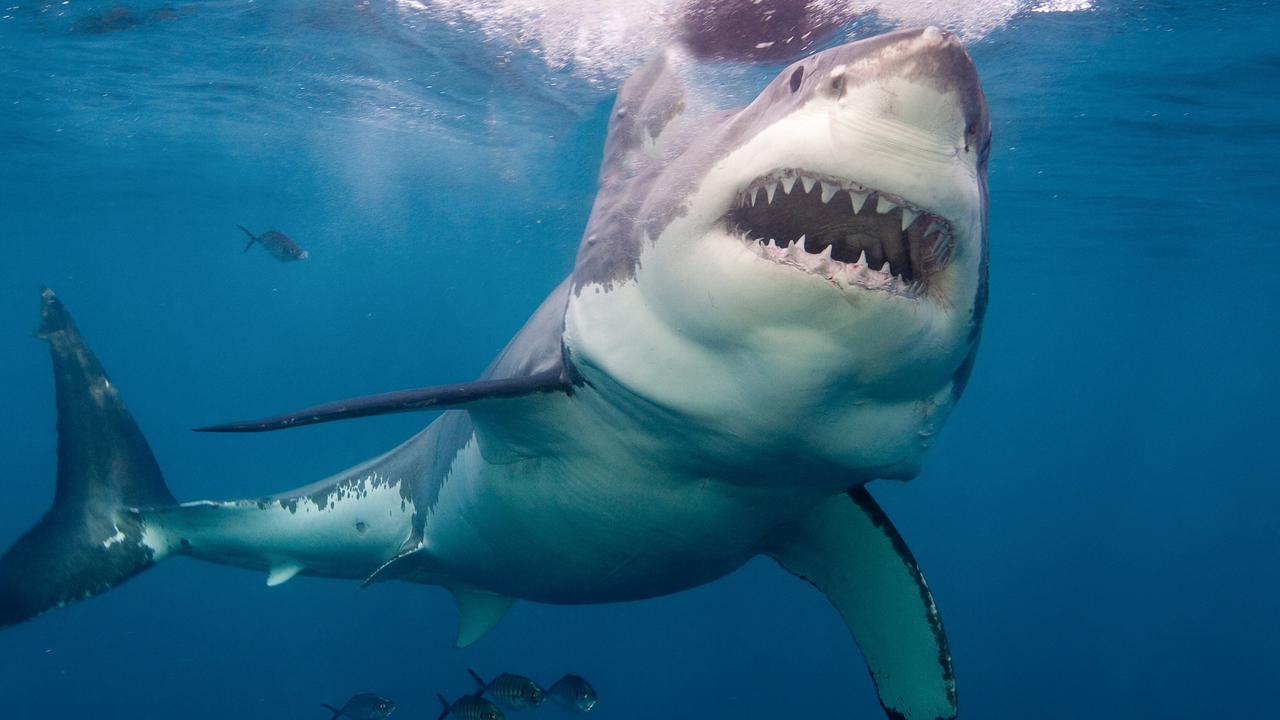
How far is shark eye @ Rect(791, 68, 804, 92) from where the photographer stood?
2.12m

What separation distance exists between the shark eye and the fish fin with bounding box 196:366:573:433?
1443mm

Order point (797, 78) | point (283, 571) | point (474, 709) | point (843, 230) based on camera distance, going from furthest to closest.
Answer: point (474, 709) → point (283, 571) → point (843, 230) → point (797, 78)

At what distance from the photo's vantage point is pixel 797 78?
7.03 feet

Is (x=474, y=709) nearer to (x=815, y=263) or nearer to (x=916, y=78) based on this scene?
(x=815, y=263)

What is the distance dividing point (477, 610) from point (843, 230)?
465cm

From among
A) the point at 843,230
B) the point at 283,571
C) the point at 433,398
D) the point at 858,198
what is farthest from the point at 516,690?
the point at 858,198

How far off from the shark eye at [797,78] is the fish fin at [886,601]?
242 cm

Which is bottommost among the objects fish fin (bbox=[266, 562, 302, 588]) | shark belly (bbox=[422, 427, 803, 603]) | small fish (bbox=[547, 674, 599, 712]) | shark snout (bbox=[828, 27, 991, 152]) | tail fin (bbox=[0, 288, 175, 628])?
small fish (bbox=[547, 674, 599, 712])

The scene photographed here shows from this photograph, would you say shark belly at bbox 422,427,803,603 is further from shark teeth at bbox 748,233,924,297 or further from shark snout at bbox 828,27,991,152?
shark snout at bbox 828,27,991,152

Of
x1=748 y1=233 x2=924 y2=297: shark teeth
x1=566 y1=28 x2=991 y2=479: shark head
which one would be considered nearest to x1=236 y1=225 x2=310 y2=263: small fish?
x1=566 y1=28 x2=991 y2=479: shark head

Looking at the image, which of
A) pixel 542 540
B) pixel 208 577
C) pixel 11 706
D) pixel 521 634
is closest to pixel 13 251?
pixel 208 577

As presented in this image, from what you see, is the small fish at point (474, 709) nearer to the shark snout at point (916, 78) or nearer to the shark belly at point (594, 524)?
the shark belly at point (594, 524)

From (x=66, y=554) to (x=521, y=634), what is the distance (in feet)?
60.3

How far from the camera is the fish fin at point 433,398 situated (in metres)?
3.04
